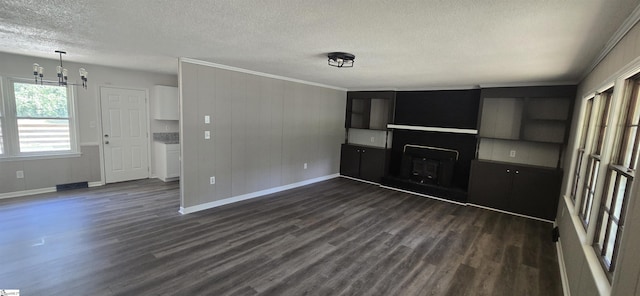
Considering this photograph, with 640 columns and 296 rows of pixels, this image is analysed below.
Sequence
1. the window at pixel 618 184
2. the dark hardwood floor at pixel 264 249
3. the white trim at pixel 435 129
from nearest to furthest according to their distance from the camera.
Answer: the window at pixel 618 184 → the dark hardwood floor at pixel 264 249 → the white trim at pixel 435 129

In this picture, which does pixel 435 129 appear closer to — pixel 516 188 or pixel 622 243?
pixel 516 188

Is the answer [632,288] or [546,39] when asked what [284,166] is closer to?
[546,39]

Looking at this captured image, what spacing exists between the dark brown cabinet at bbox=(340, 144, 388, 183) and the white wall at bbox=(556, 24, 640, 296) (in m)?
3.44

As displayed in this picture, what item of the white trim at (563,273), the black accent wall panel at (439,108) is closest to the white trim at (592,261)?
the white trim at (563,273)

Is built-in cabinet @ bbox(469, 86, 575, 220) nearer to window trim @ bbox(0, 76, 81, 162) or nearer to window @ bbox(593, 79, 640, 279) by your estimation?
window @ bbox(593, 79, 640, 279)

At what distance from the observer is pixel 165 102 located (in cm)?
580

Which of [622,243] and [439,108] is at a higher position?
A: [439,108]

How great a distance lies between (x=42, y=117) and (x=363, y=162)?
6128 mm

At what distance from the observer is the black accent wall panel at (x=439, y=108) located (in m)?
5.26

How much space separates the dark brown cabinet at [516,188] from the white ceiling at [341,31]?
5.23 ft

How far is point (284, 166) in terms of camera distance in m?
5.55

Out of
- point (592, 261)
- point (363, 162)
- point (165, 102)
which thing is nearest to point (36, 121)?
point (165, 102)

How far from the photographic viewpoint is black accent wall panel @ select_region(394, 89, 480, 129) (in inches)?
207

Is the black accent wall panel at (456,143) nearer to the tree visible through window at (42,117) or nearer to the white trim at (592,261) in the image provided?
the white trim at (592,261)
